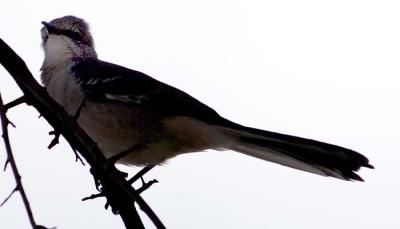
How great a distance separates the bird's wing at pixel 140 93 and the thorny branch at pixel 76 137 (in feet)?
7.02

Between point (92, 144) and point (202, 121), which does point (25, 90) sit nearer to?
point (92, 144)

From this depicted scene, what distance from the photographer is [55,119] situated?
95.3 inches

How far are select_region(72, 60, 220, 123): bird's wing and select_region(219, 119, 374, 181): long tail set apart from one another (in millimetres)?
281

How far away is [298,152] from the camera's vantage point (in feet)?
13.3

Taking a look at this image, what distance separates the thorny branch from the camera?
89.0 inches

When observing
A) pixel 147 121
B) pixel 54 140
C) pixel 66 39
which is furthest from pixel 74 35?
pixel 54 140

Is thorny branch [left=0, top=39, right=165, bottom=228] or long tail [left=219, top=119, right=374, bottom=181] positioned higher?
long tail [left=219, top=119, right=374, bottom=181]

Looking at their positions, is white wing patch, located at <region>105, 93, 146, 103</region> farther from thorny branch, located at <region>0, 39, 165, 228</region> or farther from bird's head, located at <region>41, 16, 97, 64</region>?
thorny branch, located at <region>0, 39, 165, 228</region>

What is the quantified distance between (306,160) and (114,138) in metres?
1.41

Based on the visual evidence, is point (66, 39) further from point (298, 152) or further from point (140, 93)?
point (298, 152)

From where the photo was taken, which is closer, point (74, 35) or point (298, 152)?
point (298, 152)

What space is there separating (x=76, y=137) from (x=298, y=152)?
6.37 ft

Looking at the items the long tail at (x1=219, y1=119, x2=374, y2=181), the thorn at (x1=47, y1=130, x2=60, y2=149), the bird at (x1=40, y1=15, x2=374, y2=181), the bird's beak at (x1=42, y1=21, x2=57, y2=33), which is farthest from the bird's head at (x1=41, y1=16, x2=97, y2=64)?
the thorn at (x1=47, y1=130, x2=60, y2=149)

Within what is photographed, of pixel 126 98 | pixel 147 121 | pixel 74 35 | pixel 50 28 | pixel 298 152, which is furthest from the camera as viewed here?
pixel 74 35
